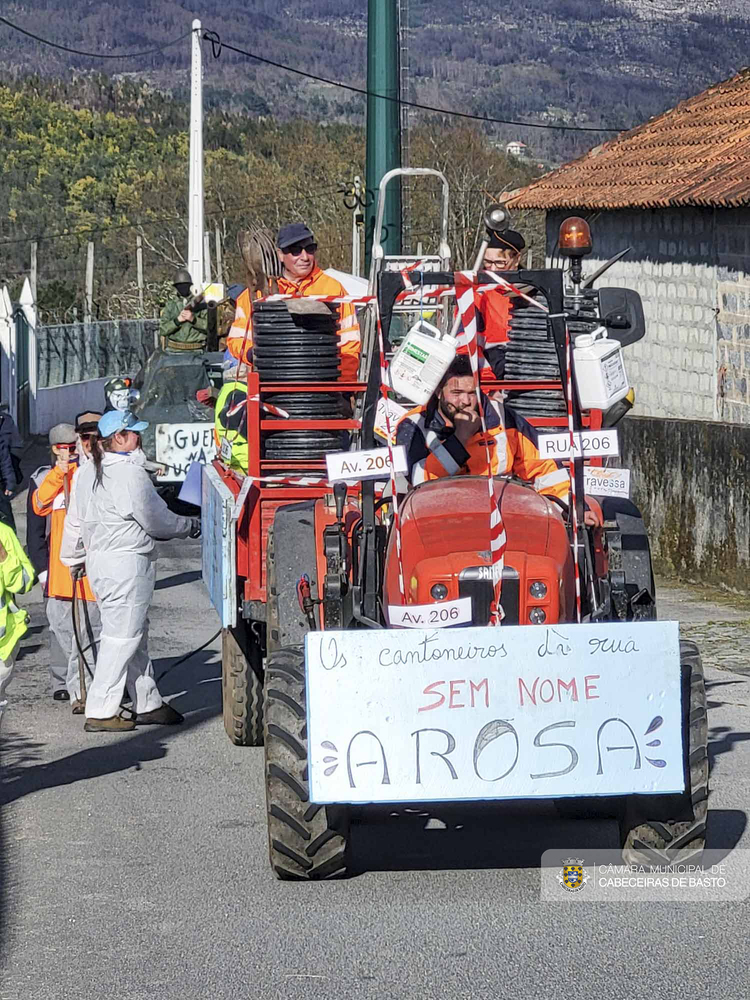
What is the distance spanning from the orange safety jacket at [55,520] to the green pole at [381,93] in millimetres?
9883

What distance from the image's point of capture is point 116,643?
10047mm

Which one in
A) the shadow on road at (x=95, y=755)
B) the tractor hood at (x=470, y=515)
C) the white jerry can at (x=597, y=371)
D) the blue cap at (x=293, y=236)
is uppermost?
the blue cap at (x=293, y=236)

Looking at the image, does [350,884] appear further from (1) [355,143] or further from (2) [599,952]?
(1) [355,143]

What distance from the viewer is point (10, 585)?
825cm

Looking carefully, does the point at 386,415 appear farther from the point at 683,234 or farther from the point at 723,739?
the point at 683,234

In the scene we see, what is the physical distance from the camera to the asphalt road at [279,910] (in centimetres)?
589

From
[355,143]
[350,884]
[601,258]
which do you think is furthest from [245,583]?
[355,143]

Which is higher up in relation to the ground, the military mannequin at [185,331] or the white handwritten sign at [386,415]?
the military mannequin at [185,331]

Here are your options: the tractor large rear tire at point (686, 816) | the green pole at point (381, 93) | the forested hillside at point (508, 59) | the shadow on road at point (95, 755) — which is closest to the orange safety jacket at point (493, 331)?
the tractor large rear tire at point (686, 816)

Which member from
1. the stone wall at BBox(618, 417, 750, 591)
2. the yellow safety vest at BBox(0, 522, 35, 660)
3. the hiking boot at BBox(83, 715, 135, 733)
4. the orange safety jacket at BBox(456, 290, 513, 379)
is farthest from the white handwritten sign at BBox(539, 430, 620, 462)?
the stone wall at BBox(618, 417, 750, 591)

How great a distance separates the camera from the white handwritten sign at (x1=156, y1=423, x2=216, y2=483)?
19.4 m

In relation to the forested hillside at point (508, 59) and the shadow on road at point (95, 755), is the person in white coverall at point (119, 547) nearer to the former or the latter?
the shadow on road at point (95, 755)

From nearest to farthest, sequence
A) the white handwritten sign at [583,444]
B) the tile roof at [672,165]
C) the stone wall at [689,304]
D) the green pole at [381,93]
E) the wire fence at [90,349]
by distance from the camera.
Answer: the white handwritten sign at [583,444], the stone wall at [689,304], the tile roof at [672,165], the green pole at [381,93], the wire fence at [90,349]

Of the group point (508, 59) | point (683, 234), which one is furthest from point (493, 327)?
point (508, 59)
